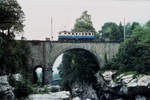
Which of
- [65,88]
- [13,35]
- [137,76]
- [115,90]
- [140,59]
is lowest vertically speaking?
[65,88]

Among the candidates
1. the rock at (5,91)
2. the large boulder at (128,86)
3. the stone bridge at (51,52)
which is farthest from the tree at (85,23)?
the rock at (5,91)

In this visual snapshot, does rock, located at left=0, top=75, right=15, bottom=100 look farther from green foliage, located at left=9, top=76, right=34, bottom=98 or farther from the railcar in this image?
the railcar

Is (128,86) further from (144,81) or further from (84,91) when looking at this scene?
(84,91)

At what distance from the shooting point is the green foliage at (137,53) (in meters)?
21.5

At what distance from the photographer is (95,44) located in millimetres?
28953

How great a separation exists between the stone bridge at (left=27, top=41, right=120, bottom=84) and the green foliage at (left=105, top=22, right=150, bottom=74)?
3.25 meters

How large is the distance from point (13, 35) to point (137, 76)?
13.6 metres

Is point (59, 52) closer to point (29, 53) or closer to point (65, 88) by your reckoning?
Answer: point (29, 53)

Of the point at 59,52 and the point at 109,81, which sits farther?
the point at 59,52

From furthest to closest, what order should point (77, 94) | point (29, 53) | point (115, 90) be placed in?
point (77, 94) < point (29, 53) < point (115, 90)

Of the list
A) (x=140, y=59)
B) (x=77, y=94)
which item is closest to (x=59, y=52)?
(x=77, y=94)

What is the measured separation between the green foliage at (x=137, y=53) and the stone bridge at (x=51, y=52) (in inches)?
128

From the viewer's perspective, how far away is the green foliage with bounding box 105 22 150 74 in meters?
21.5

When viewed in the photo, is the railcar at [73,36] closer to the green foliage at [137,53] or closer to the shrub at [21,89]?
the green foliage at [137,53]
